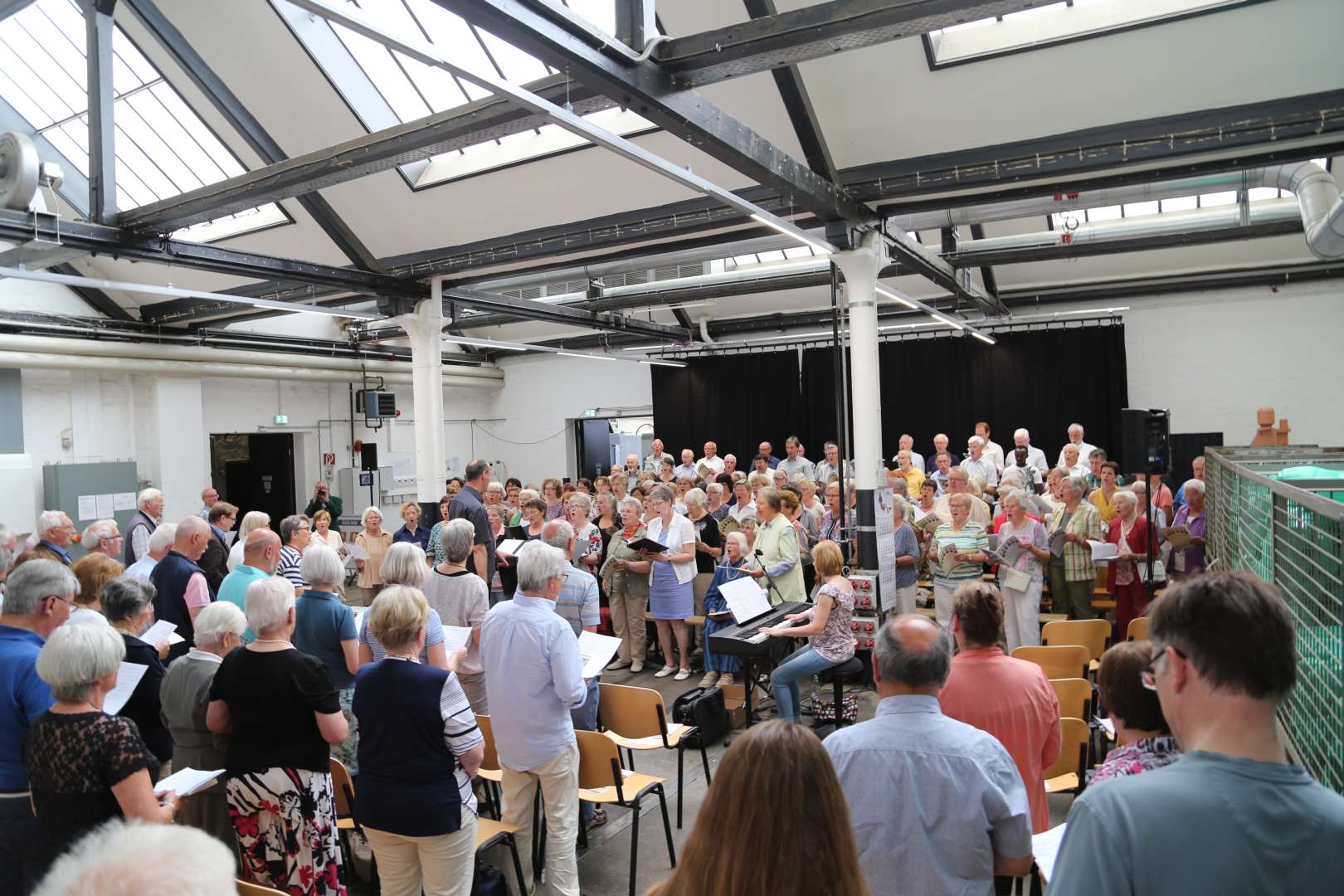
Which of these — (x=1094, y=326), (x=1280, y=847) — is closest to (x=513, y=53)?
(x=1280, y=847)

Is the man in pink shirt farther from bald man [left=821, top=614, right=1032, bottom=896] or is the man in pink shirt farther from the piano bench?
the piano bench

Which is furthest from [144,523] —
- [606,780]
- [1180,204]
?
[1180,204]

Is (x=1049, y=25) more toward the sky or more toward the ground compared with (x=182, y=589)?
more toward the sky

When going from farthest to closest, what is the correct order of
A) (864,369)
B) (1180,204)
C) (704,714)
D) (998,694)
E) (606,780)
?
(1180,204)
(864,369)
(704,714)
(606,780)
(998,694)

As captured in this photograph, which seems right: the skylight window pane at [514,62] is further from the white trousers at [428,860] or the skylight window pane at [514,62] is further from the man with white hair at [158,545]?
the white trousers at [428,860]

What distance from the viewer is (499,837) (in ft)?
11.4

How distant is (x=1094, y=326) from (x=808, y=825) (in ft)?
41.7

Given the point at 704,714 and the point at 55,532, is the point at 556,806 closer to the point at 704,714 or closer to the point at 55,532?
the point at 704,714

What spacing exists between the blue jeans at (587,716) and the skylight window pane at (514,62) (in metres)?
5.43

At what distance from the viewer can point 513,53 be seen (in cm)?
738

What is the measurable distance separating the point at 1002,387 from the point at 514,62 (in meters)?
8.92

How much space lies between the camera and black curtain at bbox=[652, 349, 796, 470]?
15117 millimetres

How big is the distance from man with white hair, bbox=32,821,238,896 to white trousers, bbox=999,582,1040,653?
592cm

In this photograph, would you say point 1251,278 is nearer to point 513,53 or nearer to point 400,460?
point 513,53
